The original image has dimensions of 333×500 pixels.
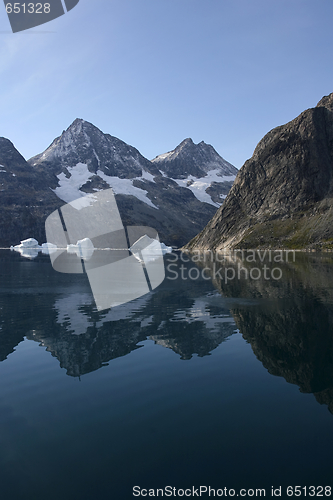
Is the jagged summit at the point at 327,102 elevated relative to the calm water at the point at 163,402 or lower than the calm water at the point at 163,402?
elevated

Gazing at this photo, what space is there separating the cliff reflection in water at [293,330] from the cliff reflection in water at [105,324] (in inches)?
82.3

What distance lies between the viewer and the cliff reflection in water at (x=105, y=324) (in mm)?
19828

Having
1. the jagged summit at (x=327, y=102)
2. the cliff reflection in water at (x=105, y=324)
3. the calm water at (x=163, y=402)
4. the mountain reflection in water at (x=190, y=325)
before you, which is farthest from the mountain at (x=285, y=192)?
the calm water at (x=163, y=402)

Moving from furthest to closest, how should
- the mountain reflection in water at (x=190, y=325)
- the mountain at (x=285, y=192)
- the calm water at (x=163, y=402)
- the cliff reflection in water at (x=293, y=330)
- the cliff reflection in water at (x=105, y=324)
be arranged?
the mountain at (x=285, y=192)
the cliff reflection in water at (x=105, y=324)
the mountain reflection in water at (x=190, y=325)
the cliff reflection in water at (x=293, y=330)
the calm water at (x=163, y=402)

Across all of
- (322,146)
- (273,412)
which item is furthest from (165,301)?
(322,146)

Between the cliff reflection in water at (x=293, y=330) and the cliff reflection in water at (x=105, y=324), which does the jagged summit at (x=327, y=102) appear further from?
the cliff reflection in water at (x=105, y=324)

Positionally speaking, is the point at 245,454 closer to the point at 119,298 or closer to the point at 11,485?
the point at 11,485

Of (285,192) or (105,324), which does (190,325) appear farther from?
(285,192)

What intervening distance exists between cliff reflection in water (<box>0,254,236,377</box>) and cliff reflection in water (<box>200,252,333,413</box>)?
2.09 meters

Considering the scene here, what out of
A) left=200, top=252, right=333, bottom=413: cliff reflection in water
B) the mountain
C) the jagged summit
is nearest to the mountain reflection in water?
left=200, top=252, right=333, bottom=413: cliff reflection in water

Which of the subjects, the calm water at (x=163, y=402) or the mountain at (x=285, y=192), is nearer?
the calm water at (x=163, y=402)

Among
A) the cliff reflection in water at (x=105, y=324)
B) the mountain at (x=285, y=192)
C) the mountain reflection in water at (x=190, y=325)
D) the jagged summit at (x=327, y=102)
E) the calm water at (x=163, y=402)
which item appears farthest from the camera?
the jagged summit at (x=327, y=102)

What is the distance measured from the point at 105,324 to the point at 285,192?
6049 inches

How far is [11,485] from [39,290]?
37.4 meters
